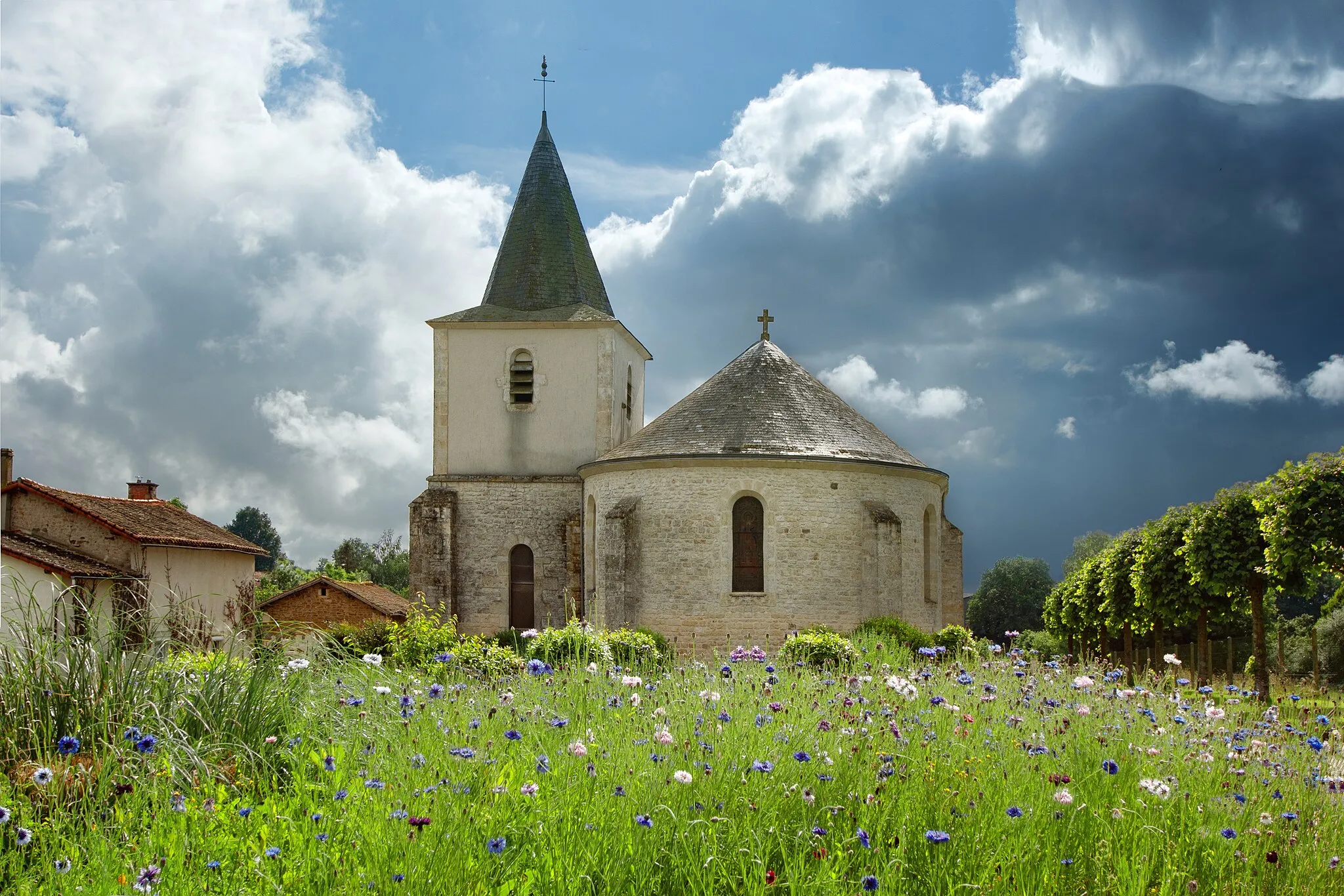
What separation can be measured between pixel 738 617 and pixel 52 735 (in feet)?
60.1

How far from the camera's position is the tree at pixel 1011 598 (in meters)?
64.3

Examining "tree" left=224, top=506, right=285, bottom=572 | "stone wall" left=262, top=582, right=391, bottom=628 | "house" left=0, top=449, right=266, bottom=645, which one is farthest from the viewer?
"tree" left=224, top=506, right=285, bottom=572

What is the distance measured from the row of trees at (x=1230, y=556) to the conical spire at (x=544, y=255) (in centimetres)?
1537

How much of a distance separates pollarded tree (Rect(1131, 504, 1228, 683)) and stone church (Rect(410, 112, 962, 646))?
187 inches

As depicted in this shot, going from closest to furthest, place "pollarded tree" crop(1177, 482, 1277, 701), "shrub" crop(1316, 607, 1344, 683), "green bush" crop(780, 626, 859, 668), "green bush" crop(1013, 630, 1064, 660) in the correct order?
"green bush" crop(780, 626, 859, 668) → "pollarded tree" crop(1177, 482, 1277, 701) → "shrub" crop(1316, 607, 1344, 683) → "green bush" crop(1013, 630, 1064, 660)

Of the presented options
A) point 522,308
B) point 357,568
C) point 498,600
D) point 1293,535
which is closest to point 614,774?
point 1293,535

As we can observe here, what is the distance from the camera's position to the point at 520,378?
2998cm

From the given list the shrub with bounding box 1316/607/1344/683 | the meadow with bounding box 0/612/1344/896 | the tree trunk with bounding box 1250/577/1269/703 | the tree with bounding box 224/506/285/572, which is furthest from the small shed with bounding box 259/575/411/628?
the tree with bounding box 224/506/285/572

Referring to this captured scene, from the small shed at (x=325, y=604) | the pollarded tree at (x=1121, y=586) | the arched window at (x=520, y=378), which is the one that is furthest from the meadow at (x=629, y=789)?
the small shed at (x=325, y=604)

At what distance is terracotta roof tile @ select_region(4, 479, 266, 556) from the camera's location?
91.7 ft

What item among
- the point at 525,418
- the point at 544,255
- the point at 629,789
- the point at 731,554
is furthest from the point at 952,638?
the point at 629,789

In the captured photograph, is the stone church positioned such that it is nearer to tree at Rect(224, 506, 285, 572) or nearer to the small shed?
the small shed

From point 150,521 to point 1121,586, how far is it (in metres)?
25.3

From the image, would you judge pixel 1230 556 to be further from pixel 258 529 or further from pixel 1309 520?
pixel 258 529
